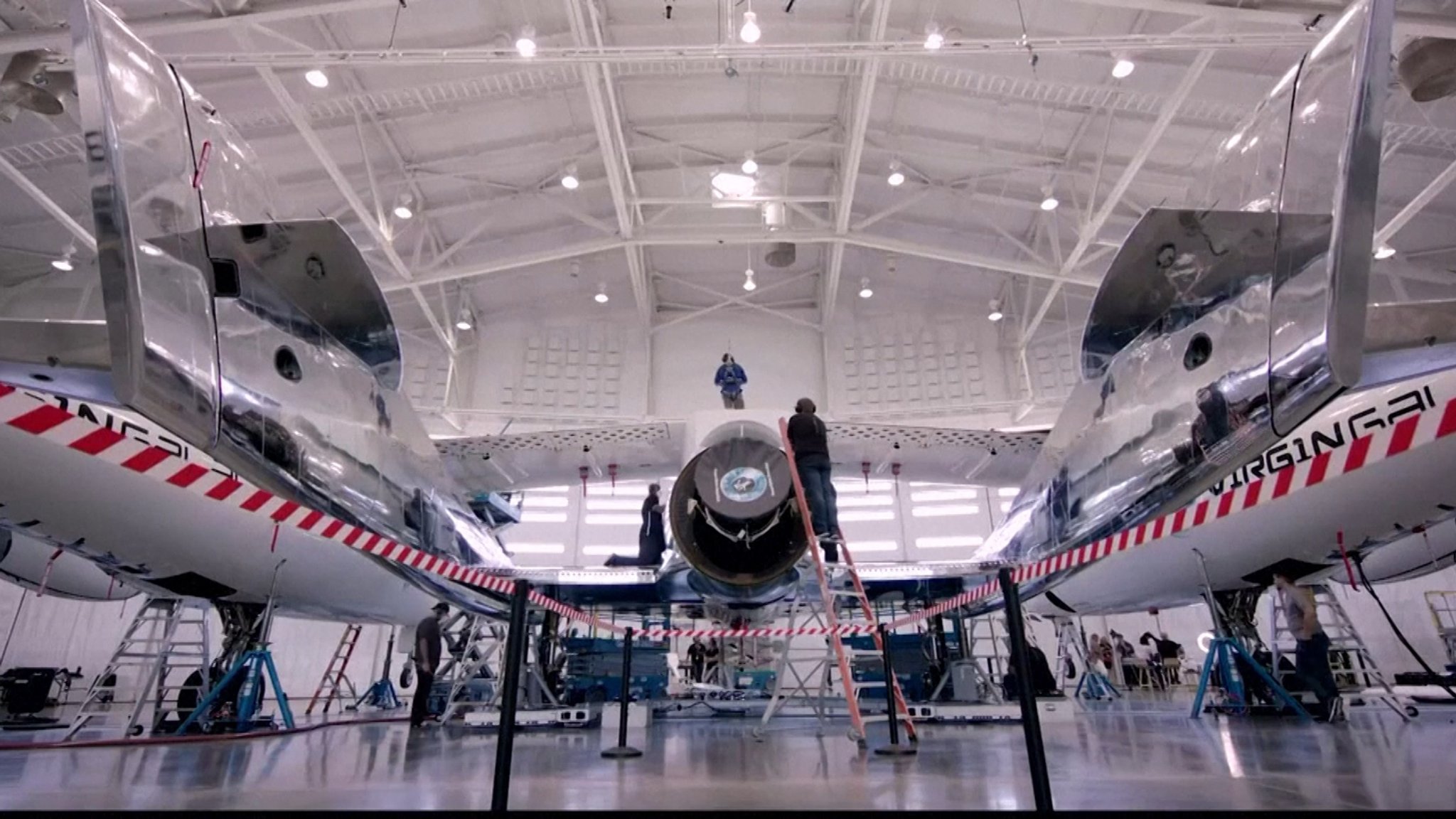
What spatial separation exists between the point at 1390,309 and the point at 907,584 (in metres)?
5.49

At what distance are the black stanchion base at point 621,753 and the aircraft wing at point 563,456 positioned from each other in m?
3.87

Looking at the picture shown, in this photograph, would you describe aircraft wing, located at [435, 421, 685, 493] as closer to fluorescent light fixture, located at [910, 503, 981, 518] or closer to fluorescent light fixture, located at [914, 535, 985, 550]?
fluorescent light fixture, located at [914, 535, 985, 550]

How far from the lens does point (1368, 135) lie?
2.35m

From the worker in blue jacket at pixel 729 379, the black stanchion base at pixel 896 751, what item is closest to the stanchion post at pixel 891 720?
the black stanchion base at pixel 896 751

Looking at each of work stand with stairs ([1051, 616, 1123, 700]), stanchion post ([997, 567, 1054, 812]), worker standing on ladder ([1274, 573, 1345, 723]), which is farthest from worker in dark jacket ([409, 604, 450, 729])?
worker standing on ladder ([1274, 573, 1345, 723])

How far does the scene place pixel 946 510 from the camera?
68.7 ft

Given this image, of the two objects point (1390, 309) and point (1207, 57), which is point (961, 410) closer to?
point (1207, 57)

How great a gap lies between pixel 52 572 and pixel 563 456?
21.2 feet

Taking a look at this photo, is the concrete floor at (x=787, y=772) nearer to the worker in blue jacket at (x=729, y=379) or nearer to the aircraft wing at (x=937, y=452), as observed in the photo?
the aircraft wing at (x=937, y=452)

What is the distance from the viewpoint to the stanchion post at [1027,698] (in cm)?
266

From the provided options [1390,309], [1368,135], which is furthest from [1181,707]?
[1368,135]

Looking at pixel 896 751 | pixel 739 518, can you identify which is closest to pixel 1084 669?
pixel 896 751

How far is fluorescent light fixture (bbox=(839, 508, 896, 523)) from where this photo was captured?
2094cm

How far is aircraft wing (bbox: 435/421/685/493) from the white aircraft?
1399 millimetres
